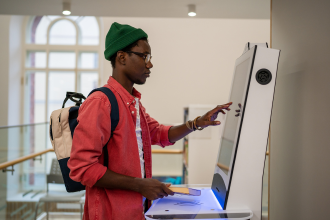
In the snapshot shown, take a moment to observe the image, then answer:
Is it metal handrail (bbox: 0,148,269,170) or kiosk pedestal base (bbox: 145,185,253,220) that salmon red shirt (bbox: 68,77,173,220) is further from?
metal handrail (bbox: 0,148,269,170)

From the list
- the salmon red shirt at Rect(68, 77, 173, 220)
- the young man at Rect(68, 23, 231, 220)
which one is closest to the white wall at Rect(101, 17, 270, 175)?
the young man at Rect(68, 23, 231, 220)

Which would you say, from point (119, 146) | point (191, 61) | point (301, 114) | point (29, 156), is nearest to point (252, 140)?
point (301, 114)

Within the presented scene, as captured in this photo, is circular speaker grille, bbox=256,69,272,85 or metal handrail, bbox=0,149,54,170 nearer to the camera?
circular speaker grille, bbox=256,69,272,85

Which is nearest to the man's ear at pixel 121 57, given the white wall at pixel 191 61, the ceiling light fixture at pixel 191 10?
the ceiling light fixture at pixel 191 10

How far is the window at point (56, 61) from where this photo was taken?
599 centimetres

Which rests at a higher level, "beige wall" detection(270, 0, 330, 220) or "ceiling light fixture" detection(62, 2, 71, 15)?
"ceiling light fixture" detection(62, 2, 71, 15)

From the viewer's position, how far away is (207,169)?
3357 millimetres

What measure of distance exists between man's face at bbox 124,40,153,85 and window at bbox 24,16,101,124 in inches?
195

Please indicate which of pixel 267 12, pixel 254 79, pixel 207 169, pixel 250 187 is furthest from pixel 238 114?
pixel 207 169

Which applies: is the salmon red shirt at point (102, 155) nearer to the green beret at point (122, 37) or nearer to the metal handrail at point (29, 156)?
the green beret at point (122, 37)

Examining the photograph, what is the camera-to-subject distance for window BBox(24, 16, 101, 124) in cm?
599

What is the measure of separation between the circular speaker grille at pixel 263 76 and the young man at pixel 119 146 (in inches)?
19.1

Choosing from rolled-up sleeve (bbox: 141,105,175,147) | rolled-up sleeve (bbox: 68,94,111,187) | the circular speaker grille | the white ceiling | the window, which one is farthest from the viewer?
the window

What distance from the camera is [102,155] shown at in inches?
43.6
